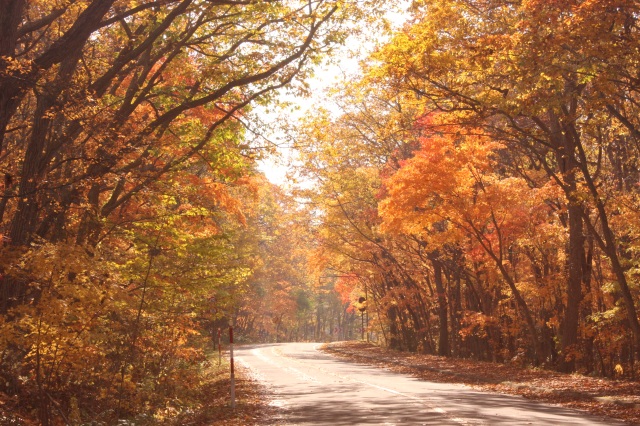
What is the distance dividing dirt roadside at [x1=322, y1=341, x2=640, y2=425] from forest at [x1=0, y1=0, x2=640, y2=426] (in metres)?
1.68

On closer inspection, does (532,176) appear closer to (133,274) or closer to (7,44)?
(133,274)

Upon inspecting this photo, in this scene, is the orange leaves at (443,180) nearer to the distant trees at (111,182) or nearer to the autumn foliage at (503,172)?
the autumn foliage at (503,172)

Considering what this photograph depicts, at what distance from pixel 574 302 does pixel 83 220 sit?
14852 mm

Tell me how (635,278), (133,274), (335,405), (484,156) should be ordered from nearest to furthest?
(335,405), (133,274), (635,278), (484,156)

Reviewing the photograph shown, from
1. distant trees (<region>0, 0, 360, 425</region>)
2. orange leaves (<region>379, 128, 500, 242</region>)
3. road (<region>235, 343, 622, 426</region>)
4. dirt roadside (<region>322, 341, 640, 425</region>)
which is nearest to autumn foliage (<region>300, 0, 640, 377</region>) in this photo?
orange leaves (<region>379, 128, 500, 242</region>)

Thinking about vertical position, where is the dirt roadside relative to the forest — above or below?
below

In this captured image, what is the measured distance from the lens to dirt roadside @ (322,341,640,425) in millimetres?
12922

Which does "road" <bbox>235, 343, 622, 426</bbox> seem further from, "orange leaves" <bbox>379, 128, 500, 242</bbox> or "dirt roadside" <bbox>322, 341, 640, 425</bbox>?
"orange leaves" <bbox>379, 128, 500, 242</bbox>

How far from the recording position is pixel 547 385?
16.8 meters

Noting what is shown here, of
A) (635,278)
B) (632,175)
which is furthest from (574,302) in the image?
(632,175)

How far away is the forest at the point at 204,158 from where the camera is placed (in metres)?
10.2

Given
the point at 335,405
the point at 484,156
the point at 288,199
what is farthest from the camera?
the point at 288,199

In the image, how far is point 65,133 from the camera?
11.3 metres

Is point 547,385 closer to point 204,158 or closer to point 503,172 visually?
point 204,158
